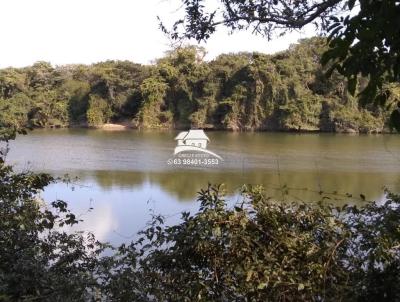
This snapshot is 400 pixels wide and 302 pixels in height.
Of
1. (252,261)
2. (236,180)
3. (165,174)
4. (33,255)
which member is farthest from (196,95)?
(252,261)

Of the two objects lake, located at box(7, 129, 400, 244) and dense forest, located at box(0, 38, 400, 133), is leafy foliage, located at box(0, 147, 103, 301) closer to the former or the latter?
lake, located at box(7, 129, 400, 244)

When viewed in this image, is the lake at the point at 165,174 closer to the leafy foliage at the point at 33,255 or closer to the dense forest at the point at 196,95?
the leafy foliage at the point at 33,255

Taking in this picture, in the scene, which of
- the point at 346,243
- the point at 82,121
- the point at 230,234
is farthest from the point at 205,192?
the point at 82,121

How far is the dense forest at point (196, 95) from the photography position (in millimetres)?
28328

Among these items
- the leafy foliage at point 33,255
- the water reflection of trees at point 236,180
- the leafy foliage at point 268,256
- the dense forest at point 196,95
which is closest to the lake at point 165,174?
the water reflection of trees at point 236,180

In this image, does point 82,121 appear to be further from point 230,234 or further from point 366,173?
point 230,234

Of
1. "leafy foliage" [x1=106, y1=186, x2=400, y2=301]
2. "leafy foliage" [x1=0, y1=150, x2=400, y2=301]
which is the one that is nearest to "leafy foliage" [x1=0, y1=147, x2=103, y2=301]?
"leafy foliage" [x1=0, y1=150, x2=400, y2=301]

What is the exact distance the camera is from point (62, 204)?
2.99 meters

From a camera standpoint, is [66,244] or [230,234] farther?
[66,244]

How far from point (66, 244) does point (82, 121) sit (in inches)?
1237

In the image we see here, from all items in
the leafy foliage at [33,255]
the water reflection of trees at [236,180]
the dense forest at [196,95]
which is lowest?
the water reflection of trees at [236,180]

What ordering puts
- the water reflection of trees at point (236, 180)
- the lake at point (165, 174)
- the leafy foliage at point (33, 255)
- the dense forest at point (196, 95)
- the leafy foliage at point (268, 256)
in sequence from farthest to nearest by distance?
the dense forest at point (196, 95)
the water reflection of trees at point (236, 180)
the lake at point (165, 174)
the leafy foliage at point (33, 255)
the leafy foliage at point (268, 256)

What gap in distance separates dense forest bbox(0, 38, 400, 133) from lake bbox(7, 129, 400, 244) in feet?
26.8

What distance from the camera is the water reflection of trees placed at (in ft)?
32.5
